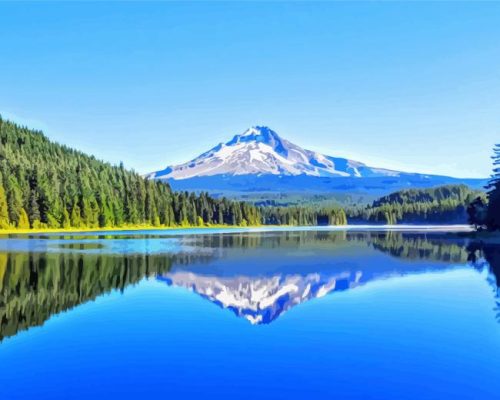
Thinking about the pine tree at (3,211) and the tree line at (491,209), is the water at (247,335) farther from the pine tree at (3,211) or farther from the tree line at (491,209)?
the pine tree at (3,211)

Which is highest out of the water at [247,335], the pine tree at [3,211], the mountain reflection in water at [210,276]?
the pine tree at [3,211]

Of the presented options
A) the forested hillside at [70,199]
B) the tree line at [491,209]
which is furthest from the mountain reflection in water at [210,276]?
the forested hillside at [70,199]

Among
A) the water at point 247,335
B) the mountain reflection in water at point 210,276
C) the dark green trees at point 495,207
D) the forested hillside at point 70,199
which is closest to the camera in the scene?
the water at point 247,335

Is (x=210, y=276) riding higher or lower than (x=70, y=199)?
lower

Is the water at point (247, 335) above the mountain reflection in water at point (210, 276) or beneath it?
beneath

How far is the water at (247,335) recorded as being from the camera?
17375 millimetres

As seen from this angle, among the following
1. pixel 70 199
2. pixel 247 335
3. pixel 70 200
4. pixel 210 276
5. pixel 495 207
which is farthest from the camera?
pixel 70 199

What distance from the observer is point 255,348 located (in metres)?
22.2

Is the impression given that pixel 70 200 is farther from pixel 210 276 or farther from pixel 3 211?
pixel 210 276

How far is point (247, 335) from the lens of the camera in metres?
24.8

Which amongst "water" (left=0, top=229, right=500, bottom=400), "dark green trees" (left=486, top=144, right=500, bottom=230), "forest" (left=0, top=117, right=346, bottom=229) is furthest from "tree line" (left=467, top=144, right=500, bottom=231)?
"forest" (left=0, top=117, right=346, bottom=229)

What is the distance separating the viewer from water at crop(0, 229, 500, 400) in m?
17.4

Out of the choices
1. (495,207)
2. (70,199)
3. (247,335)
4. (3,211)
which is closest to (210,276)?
(247,335)

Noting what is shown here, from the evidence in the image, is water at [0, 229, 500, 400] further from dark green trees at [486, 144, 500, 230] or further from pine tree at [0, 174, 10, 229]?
pine tree at [0, 174, 10, 229]
